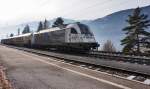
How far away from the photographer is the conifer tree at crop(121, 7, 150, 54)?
58250 millimetres

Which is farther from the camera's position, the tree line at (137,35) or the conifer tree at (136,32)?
the conifer tree at (136,32)

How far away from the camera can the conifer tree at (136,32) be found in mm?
58250

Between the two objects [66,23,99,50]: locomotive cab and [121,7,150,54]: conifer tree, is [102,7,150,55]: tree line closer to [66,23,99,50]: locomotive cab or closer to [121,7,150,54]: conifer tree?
[121,7,150,54]: conifer tree

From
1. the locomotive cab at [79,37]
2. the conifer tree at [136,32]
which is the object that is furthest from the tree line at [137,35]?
the locomotive cab at [79,37]

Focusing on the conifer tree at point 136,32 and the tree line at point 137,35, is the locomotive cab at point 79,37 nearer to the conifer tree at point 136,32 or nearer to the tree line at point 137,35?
the tree line at point 137,35

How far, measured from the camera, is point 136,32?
2398 inches

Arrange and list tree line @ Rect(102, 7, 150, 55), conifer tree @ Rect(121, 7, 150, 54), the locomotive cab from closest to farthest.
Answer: the locomotive cab
tree line @ Rect(102, 7, 150, 55)
conifer tree @ Rect(121, 7, 150, 54)

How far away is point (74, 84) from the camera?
35.2 feet

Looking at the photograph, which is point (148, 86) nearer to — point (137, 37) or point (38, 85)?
point (38, 85)

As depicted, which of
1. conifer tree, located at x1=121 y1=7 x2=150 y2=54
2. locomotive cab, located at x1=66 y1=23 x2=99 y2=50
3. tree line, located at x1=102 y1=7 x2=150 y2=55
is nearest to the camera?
locomotive cab, located at x1=66 y1=23 x2=99 y2=50

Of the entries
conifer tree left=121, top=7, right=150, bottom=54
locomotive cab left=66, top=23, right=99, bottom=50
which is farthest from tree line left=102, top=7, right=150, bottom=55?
locomotive cab left=66, top=23, right=99, bottom=50

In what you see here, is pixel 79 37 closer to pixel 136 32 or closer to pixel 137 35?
pixel 136 32

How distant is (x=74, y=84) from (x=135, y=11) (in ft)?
183

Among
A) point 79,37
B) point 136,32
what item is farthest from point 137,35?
point 79,37
